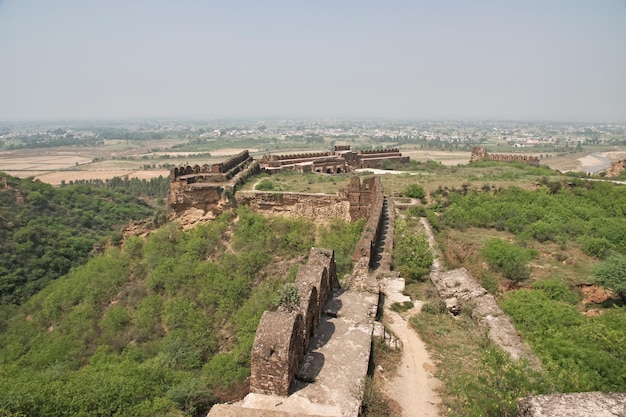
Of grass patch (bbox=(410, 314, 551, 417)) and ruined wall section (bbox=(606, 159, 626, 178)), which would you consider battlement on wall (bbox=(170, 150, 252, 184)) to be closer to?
grass patch (bbox=(410, 314, 551, 417))

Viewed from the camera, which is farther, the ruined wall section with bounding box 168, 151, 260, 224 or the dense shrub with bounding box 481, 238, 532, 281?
the ruined wall section with bounding box 168, 151, 260, 224

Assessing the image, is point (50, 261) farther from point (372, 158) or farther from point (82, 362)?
point (372, 158)

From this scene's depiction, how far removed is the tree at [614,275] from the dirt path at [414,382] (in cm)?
679

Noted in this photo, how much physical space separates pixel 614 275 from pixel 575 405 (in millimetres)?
8832

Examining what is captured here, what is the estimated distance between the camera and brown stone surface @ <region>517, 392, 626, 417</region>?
4242 millimetres

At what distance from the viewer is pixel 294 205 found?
2034 centimetres

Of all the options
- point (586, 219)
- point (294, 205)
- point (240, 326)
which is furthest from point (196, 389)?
point (586, 219)

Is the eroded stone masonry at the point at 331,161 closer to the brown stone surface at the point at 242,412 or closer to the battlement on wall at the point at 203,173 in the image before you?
the battlement on wall at the point at 203,173


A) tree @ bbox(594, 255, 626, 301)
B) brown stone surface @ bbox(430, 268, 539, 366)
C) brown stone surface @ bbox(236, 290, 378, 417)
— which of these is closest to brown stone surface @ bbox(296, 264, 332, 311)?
brown stone surface @ bbox(236, 290, 378, 417)

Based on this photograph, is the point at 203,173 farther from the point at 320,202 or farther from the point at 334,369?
the point at 334,369

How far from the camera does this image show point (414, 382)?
675cm

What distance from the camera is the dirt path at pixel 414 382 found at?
20.1 feet

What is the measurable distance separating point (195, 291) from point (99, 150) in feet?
530

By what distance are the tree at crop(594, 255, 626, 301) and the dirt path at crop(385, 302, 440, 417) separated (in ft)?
22.3
